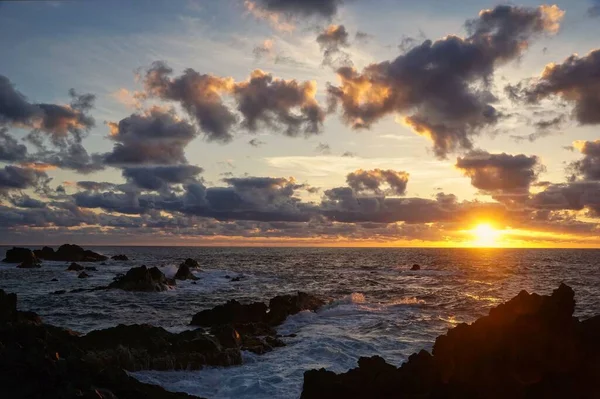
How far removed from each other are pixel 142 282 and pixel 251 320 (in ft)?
82.8

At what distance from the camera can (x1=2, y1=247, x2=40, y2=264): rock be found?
9822 centimetres

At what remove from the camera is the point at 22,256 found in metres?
103

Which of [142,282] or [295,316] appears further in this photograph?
[142,282]

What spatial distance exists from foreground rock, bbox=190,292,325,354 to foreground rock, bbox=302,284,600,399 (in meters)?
10.2

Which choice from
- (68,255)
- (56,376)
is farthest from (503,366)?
(68,255)

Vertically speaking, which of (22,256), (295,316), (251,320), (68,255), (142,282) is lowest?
(68,255)

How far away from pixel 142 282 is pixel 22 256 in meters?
62.1

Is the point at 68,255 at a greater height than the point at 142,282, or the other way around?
the point at 142,282

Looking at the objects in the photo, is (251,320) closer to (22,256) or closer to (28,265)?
(28,265)

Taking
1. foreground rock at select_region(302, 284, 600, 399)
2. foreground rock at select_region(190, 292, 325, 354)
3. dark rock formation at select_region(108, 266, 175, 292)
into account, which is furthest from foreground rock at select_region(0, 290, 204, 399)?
dark rock formation at select_region(108, 266, 175, 292)

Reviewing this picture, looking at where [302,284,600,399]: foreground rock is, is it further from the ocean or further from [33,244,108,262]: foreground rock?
[33,244,108,262]: foreground rock

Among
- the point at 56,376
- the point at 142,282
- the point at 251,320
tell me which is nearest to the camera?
the point at 56,376

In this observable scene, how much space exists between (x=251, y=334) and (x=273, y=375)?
8.48 meters

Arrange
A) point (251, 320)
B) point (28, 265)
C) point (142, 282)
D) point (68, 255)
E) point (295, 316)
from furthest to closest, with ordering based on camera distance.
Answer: point (68, 255) → point (28, 265) → point (142, 282) → point (295, 316) → point (251, 320)
